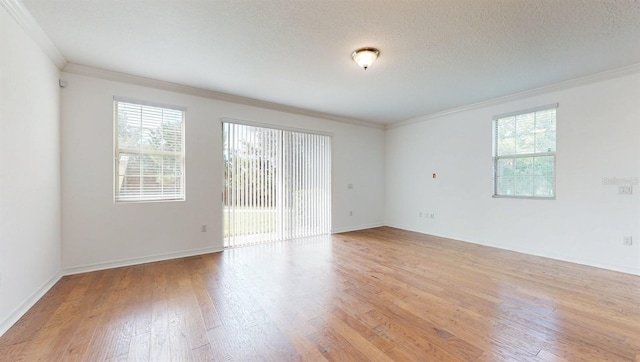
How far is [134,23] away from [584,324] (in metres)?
4.71

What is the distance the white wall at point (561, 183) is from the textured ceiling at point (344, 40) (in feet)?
1.80

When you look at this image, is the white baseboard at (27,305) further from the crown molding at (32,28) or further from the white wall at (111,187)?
the crown molding at (32,28)

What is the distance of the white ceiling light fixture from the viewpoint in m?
2.80

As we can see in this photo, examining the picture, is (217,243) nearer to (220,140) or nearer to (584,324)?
(220,140)

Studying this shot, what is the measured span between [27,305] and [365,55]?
161 inches

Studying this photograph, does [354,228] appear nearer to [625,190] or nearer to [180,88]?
[625,190]

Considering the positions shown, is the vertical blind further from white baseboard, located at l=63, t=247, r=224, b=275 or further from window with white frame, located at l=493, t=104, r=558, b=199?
window with white frame, located at l=493, t=104, r=558, b=199

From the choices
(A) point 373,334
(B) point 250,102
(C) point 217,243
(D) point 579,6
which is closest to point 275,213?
(C) point 217,243

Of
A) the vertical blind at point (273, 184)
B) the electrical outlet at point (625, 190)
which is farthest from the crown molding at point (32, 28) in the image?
the electrical outlet at point (625, 190)

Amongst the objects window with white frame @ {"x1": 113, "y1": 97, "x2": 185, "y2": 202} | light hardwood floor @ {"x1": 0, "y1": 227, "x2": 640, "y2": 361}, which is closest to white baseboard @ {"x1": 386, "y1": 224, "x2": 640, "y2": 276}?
light hardwood floor @ {"x1": 0, "y1": 227, "x2": 640, "y2": 361}

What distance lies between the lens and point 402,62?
3135mm

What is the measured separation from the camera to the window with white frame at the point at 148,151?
3.58 meters

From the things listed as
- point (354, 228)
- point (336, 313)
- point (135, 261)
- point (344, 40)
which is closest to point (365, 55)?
point (344, 40)

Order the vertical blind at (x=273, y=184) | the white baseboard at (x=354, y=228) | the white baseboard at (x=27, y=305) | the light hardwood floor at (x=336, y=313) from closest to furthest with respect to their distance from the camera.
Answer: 1. the light hardwood floor at (x=336, y=313)
2. the white baseboard at (x=27, y=305)
3. the vertical blind at (x=273, y=184)
4. the white baseboard at (x=354, y=228)
